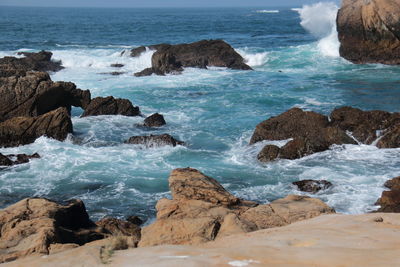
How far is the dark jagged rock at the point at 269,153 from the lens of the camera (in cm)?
1722

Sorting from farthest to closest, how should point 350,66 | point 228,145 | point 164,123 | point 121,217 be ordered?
point 350,66, point 164,123, point 228,145, point 121,217

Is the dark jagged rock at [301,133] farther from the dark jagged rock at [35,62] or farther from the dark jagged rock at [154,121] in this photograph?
the dark jagged rock at [35,62]

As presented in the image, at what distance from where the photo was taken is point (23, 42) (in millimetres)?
56281

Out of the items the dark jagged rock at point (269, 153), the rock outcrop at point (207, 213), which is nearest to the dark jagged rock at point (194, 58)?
the dark jagged rock at point (269, 153)

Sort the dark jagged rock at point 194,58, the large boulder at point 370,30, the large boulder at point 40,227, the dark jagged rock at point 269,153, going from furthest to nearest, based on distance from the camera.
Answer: the dark jagged rock at point 194,58, the large boulder at point 370,30, the dark jagged rock at point 269,153, the large boulder at point 40,227

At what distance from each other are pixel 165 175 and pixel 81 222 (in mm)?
5832

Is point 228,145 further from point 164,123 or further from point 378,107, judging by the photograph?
point 378,107

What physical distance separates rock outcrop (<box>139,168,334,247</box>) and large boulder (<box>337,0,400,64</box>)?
28.1 metres

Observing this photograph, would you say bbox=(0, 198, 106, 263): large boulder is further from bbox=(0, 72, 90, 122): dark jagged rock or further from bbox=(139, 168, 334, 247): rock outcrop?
bbox=(0, 72, 90, 122): dark jagged rock

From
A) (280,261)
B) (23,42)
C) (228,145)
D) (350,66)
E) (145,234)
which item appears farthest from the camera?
(23,42)

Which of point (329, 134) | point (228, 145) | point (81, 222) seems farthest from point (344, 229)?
point (228, 145)

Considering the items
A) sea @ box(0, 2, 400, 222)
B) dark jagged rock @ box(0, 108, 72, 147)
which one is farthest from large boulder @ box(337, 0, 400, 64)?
dark jagged rock @ box(0, 108, 72, 147)

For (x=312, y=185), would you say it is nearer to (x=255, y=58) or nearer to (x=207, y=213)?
(x=207, y=213)

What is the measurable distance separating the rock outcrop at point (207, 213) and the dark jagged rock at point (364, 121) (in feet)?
28.8
